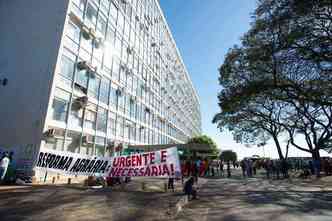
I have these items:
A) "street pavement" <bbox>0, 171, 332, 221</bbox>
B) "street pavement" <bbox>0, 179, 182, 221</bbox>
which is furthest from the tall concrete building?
"street pavement" <bbox>0, 171, 332, 221</bbox>

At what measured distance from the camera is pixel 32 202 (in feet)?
22.4

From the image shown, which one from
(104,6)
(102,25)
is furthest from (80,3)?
(104,6)

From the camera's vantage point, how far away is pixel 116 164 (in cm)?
1055

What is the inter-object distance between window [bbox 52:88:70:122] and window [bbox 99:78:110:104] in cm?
459

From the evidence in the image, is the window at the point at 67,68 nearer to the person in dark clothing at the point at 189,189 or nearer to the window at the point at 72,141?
the window at the point at 72,141

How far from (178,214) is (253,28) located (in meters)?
15.2

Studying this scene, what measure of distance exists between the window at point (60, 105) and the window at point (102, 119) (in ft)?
14.1

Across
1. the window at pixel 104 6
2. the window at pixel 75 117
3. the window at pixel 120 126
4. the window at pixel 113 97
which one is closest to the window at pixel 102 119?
the window at pixel 113 97

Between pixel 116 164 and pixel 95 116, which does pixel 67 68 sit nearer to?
pixel 95 116

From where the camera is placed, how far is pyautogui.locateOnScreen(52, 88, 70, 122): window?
14953 millimetres

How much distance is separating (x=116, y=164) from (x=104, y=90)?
1236 cm

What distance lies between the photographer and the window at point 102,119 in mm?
20109

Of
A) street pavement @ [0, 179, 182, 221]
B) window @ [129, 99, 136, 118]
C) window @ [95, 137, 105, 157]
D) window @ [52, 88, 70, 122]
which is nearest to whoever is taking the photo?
street pavement @ [0, 179, 182, 221]

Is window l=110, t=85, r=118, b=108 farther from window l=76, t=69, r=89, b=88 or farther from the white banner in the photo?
the white banner
